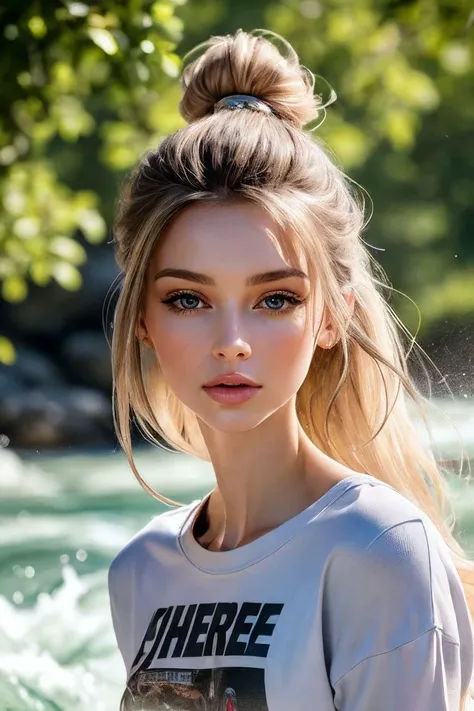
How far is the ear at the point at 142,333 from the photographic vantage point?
171 centimetres

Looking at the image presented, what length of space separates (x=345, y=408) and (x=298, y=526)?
0.90 feet

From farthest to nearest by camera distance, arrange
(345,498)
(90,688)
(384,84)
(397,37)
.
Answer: (397,37), (384,84), (90,688), (345,498)

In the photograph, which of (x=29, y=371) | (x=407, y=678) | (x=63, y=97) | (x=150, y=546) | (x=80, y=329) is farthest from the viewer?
(x=80, y=329)

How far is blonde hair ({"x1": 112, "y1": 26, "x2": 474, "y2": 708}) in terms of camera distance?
63.4 inches

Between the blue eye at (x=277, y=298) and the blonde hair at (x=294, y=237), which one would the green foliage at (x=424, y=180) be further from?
the blue eye at (x=277, y=298)

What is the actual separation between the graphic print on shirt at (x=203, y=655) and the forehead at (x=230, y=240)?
43cm

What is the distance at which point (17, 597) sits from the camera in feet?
8.16

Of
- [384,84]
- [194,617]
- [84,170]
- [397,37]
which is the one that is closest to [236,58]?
[194,617]

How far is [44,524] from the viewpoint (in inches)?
108

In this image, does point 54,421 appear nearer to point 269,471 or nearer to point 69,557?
point 69,557

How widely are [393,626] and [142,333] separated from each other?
550 mm

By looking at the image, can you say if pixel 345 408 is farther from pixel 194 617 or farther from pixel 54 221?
pixel 54 221

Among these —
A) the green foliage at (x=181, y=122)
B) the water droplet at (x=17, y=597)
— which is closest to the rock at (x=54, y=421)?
Result: the green foliage at (x=181, y=122)

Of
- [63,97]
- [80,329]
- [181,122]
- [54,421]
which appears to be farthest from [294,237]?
[80,329]
